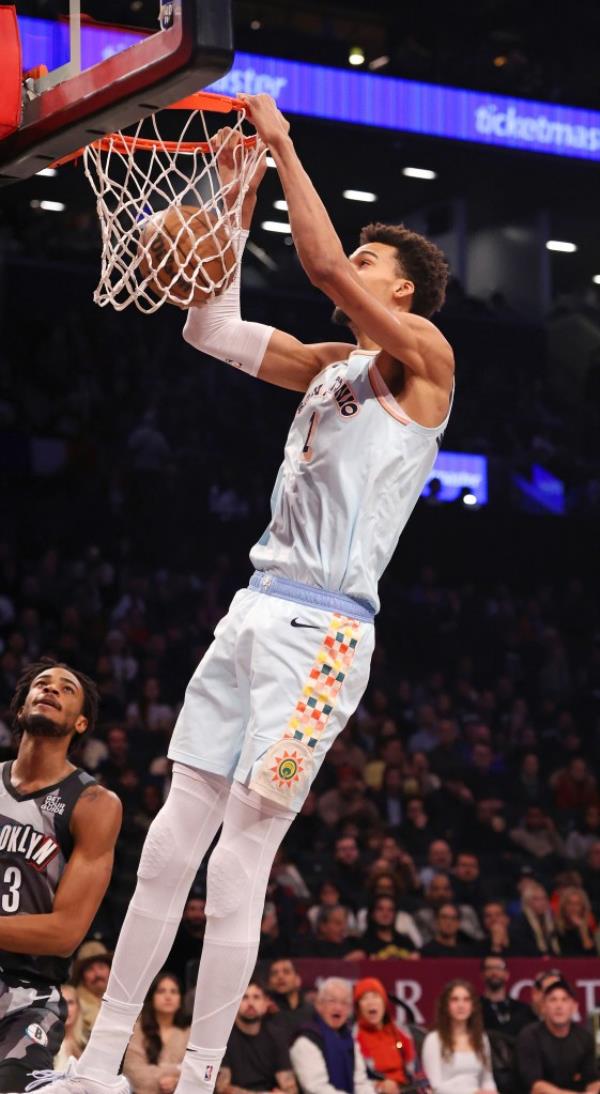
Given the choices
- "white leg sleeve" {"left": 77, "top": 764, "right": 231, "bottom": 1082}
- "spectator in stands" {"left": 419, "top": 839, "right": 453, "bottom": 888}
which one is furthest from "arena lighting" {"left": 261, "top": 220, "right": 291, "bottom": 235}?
"white leg sleeve" {"left": 77, "top": 764, "right": 231, "bottom": 1082}

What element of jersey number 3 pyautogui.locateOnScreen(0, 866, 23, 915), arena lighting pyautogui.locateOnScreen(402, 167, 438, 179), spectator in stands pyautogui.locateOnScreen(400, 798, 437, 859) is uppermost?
arena lighting pyautogui.locateOnScreen(402, 167, 438, 179)

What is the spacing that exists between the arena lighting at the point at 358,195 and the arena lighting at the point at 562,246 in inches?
183

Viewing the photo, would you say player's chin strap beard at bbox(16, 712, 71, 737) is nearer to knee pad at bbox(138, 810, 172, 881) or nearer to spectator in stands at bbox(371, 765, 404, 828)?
knee pad at bbox(138, 810, 172, 881)

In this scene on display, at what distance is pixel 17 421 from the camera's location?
57.9ft

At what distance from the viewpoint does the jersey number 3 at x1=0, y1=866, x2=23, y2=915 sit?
4.97 meters

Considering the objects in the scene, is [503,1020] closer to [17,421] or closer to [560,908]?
[560,908]

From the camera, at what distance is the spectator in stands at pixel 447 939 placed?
1095 centimetres

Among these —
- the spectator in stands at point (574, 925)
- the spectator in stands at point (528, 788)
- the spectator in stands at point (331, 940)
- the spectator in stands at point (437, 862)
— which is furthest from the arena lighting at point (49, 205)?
the spectator in stands at point (331, 940)

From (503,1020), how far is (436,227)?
1767 centimetres

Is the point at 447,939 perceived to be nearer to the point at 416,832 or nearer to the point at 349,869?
the point at 349,869

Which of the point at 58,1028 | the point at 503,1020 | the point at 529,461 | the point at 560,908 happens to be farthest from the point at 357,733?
the point at 58,1028

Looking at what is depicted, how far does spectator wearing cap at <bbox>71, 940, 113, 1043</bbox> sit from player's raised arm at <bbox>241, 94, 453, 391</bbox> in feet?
17.4

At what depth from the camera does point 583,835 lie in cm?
1448

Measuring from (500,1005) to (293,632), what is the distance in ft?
21.3
